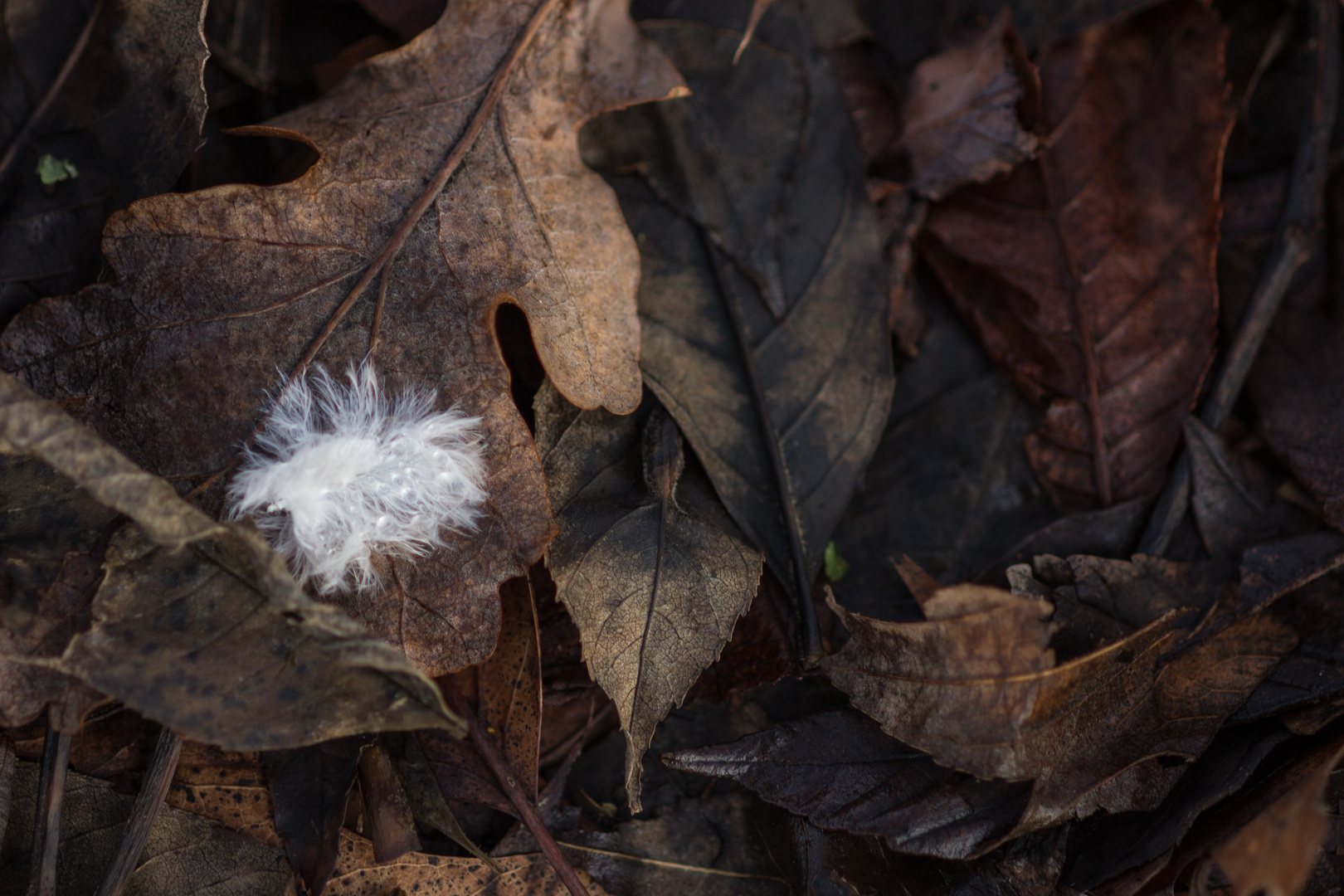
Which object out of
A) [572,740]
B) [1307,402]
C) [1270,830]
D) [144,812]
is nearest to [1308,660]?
[1270,830]

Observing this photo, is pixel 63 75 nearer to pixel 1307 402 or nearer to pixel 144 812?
pixel 144 812

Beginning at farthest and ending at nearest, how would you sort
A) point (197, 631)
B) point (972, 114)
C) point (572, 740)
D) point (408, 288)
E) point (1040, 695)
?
point (972, 114), point (572, 740), point (408, 288), point (1040, 695), point (197, 631)

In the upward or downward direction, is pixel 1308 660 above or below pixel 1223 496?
below

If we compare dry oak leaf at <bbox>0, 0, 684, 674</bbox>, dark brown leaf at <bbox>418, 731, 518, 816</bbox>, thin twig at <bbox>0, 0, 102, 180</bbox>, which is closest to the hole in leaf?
dry oak leaf at <bbox>0, 0, 684, 674</bbox>

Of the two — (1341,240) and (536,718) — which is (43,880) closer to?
(536,718)

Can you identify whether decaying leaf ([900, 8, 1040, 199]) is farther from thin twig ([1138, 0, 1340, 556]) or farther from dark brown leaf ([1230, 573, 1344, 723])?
dark brown leaf ([1230, 573, 1344, 723])

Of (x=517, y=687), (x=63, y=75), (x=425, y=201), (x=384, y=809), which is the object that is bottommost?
(x=384, y=809)

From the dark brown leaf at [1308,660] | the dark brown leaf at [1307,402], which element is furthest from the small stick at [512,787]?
the dark brown leaf at [1307,402]
